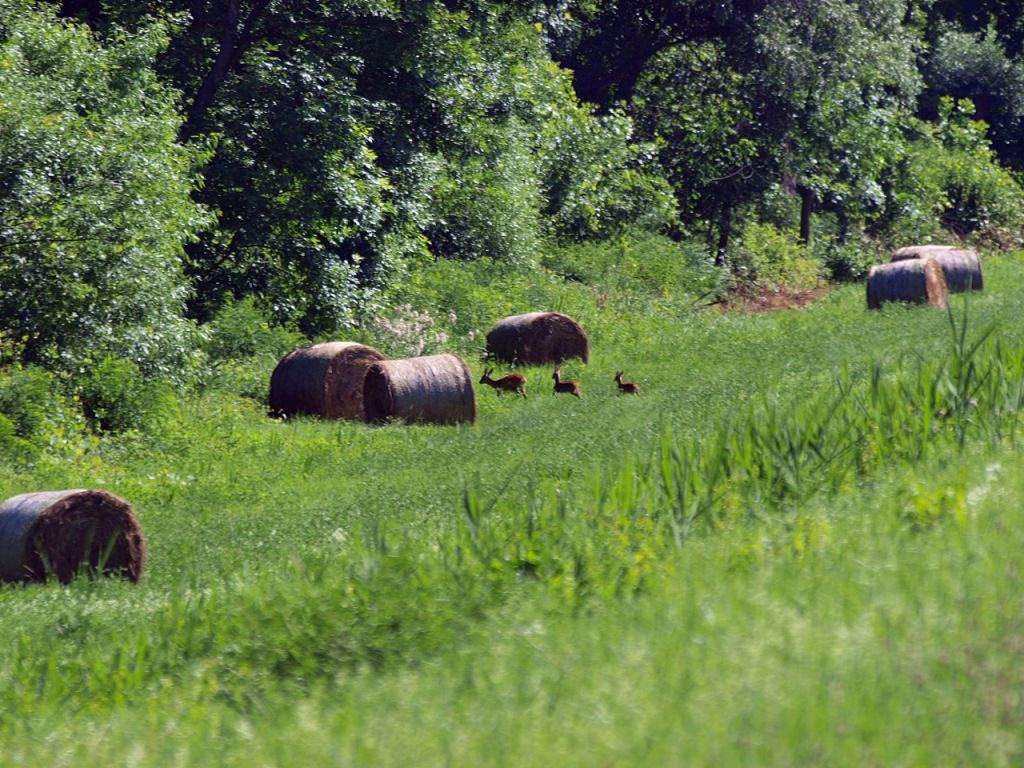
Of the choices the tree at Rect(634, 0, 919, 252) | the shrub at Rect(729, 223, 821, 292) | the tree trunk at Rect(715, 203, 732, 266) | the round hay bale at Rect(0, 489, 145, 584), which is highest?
the tree at Rect(634, 0, 919, 252)

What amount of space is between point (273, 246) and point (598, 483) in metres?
14.4

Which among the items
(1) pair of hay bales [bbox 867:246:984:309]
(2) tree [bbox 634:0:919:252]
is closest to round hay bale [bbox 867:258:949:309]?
(1) pair of hay bales [bbox 867:246:984:309]

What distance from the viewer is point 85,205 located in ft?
52.2

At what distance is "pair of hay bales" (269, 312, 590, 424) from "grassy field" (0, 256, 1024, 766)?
15.8 feet

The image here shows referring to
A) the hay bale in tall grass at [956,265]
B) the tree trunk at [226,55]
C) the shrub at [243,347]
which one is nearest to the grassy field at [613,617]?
the shrub at [243,347]

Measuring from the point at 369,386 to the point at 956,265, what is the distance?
13.1 metres

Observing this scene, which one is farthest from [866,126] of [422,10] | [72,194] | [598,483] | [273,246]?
[598,483]

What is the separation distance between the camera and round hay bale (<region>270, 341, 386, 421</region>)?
57.7 feet

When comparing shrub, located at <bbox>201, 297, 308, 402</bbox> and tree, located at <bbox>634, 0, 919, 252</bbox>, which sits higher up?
tree, located at <bbox>634, 0, 919, 252</bbox>

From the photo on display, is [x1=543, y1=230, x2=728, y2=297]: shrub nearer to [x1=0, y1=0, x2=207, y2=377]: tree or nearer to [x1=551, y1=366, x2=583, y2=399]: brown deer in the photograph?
[x1=551, y1=366, x2=583, y2=399]: brown deer

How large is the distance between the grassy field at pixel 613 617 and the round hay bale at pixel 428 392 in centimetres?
478

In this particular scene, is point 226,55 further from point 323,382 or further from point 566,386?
point 566,386

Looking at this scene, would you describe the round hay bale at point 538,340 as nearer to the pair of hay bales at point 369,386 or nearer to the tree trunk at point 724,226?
the pair of hay bales at point 369,386

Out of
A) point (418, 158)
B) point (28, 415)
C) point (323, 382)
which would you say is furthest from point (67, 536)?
point (418, 158)
